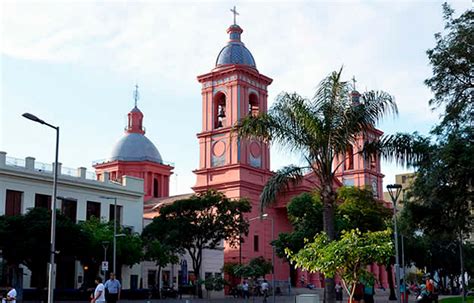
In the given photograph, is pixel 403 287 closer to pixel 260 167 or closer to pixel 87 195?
pixel 87 195

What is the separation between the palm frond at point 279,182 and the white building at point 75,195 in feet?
86.0

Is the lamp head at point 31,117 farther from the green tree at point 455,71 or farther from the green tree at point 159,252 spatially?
the green tree at point 159,252

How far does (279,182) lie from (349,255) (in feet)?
18.4

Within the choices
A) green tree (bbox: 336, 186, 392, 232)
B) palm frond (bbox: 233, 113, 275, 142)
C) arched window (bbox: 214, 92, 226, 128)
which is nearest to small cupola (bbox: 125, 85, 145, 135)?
arched window (bbox: 214, 92, 226, 128)

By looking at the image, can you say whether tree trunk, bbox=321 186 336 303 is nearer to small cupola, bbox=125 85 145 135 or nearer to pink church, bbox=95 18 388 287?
pink church, bbox=95 18 388 287

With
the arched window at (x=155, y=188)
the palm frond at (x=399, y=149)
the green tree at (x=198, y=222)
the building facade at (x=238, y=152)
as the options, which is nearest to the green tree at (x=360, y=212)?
the green tree at (x=198, y=222)

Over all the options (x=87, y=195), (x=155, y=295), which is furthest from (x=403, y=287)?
(x=87, y=195)

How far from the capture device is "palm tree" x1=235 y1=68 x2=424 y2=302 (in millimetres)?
22953

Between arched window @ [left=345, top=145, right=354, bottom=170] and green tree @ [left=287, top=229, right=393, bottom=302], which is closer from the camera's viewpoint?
green tree @ [left=287, top=229, right=393, bottom=302]

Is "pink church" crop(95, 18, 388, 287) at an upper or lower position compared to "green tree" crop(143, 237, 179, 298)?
upper

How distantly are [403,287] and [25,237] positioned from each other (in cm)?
2186

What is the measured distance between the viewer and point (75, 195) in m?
50.1

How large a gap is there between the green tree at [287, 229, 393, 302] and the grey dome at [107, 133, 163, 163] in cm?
5926

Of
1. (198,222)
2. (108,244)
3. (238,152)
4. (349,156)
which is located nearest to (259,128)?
(349,156)
